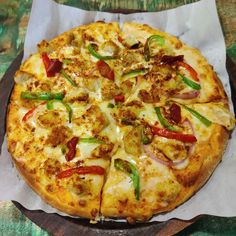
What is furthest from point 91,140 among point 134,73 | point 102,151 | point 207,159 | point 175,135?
point 207,159

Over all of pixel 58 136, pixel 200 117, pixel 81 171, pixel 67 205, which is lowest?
pixel 67 205

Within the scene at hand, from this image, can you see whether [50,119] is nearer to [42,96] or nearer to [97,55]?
[42,96]

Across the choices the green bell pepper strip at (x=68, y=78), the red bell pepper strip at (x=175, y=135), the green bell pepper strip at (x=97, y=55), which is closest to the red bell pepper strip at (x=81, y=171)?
the red bell pepper strip at (x=175, y=135)

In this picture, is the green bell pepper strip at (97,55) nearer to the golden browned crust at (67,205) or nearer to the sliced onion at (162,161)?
the sliced onion at (162,161)

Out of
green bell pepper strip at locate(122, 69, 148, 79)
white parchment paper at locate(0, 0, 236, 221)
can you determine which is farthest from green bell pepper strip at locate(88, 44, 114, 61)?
white parchment paper at locate(0, 0, 236, 221)

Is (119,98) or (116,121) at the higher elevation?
(119,98)

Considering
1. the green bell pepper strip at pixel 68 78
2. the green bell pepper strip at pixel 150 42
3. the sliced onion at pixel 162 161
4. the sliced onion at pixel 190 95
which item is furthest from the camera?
the green bell pepper strip at pixel 150 42

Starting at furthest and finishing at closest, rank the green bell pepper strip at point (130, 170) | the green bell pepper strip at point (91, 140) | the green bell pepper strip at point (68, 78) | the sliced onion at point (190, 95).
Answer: the green bell pepper strip at point (68, 78), the sliced onion at point (190, 95), the green bell pepper strip at point (91, 140), the green bell pepper strip at point (130, 170)
